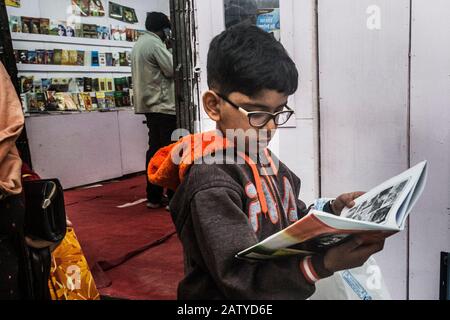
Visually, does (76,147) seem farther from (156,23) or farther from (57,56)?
(156,23)

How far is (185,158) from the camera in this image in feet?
3.02

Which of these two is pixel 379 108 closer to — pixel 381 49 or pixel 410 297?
pixel 381 49

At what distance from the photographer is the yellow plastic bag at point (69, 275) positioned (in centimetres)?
172

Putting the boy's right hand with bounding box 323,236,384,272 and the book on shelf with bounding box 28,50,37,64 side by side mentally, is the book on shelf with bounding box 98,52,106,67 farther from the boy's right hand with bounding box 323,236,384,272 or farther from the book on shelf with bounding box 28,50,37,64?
the boy's right hand with bounding box 323,236,384,272

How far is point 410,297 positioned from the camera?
1.62 m

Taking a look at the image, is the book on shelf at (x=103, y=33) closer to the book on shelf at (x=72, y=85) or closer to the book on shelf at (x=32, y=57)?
the book on shelf at (x=72, y=85)

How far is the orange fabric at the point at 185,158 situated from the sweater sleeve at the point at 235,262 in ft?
0.35

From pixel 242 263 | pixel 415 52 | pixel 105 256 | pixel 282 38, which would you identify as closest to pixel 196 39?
pixel 282 38

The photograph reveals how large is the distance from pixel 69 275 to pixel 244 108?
1.22m

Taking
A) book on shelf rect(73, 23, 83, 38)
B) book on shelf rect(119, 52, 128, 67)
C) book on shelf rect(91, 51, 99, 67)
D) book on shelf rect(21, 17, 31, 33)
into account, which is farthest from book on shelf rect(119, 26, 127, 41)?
book on shelf rect(21, 17, 31, 33)

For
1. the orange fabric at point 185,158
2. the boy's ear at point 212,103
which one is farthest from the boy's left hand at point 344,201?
the boy's ear at point 212,103

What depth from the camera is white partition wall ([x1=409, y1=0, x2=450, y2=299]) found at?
1.44m

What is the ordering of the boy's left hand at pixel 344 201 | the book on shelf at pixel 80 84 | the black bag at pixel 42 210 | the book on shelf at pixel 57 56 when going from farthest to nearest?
the book on shelf at pixel 80 84 → the book on shelf at pixel 57 56 → the black bag at pixel 42 210 → the boy's left hand at pixel 344 201

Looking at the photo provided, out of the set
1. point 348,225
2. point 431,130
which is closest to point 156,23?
point 431,130
